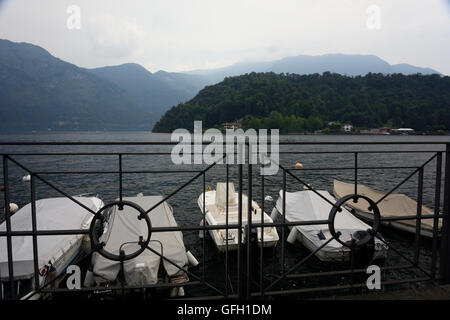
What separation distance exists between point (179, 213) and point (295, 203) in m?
7.53

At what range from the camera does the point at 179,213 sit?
1722 centimetres

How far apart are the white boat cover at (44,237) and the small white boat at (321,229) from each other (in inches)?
316

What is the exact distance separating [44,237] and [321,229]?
9.05 meters

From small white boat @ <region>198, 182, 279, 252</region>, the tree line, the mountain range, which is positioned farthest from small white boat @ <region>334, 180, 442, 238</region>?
the mountain range

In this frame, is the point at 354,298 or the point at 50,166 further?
the point at 50,166

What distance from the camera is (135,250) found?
7375mm

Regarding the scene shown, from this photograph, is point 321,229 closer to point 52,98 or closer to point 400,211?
point 400,211

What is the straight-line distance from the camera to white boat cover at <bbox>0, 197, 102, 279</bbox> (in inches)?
265

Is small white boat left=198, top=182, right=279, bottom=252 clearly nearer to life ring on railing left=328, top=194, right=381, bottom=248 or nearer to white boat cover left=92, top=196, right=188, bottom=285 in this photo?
white boat cover left=92, top=196, right=188, bottom=285

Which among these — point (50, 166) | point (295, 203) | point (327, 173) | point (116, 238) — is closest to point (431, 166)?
point (327, 173)

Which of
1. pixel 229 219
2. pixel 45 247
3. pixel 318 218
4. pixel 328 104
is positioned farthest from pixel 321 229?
pixel 328 104

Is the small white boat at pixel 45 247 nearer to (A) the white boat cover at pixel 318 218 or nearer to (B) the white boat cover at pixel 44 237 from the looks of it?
(B) the white boat cover at pixel 44 237

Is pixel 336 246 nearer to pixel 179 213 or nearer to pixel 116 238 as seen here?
pixel 116 238
